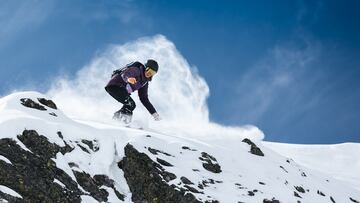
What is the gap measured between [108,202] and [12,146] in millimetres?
2398

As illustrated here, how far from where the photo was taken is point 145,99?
17.2 meters

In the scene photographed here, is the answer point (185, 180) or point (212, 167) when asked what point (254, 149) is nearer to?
point (212, 167)

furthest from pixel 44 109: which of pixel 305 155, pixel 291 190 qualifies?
pixel 305 155

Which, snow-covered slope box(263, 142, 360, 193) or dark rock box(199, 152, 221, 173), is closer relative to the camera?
dark rock box(199, 152, 221, 173)

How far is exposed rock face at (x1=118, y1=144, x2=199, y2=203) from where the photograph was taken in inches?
504

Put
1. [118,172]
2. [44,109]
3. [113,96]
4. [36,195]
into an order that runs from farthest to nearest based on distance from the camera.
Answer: [113,96], [44,109], [118,172], [36,195]

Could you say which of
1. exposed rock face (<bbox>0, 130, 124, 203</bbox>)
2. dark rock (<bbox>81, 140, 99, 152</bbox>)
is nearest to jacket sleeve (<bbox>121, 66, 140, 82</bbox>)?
dark rock (<bbox>81, 140, 99, 152</bbox>)

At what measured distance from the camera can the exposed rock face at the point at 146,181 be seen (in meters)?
12.8

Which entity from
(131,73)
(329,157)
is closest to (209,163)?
(131,73)

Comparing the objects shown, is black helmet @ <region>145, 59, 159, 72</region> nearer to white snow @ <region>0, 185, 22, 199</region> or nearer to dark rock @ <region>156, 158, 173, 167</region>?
dark rock @ <region>156, 158, 173, 167</region>

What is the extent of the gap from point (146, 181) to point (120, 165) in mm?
793

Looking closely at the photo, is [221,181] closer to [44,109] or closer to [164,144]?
[164,144]

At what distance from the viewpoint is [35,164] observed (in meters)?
11.1

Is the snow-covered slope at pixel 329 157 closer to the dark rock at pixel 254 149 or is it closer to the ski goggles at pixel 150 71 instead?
the dark rock at pixel 254 149
